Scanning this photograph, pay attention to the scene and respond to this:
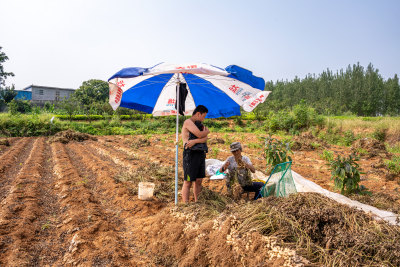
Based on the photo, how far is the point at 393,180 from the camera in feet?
21.2

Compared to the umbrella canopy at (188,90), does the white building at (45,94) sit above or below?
above

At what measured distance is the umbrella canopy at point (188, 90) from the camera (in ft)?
12.1

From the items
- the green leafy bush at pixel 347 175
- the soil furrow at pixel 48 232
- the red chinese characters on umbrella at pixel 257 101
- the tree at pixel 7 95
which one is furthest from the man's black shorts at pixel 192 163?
the tree at pixel 7 95

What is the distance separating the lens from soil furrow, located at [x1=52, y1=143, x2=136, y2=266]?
2.97 m

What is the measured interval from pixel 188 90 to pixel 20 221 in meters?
3.22

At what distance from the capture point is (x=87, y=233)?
3525 mm

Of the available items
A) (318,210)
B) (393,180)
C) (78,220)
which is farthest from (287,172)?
(393,180)

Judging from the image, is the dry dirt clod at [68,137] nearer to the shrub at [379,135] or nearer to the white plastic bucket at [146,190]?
the white plastic bucket at [146,190]

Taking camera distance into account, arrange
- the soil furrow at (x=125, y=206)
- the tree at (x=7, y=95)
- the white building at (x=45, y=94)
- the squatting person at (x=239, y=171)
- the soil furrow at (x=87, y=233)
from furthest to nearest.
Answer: the white building at (x=45, y=94) < the tree at (x=7, y=95) < the squatting person at (x=239, y=171) < the soil furrow at (x=125, y=206) < the soil furrow at (x=87, y=233)

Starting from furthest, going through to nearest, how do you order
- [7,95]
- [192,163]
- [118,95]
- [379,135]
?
1. [7,95]
2. [379,135]
3. [118,95]
4. [192,163]

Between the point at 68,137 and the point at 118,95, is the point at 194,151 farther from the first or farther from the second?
the point at 68,137

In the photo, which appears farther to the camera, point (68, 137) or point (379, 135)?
point (68, 137)

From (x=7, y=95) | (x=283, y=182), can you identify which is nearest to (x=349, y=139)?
(x=283, y=182)

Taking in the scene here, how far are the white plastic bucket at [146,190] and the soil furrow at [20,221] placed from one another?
1624 millimetres
